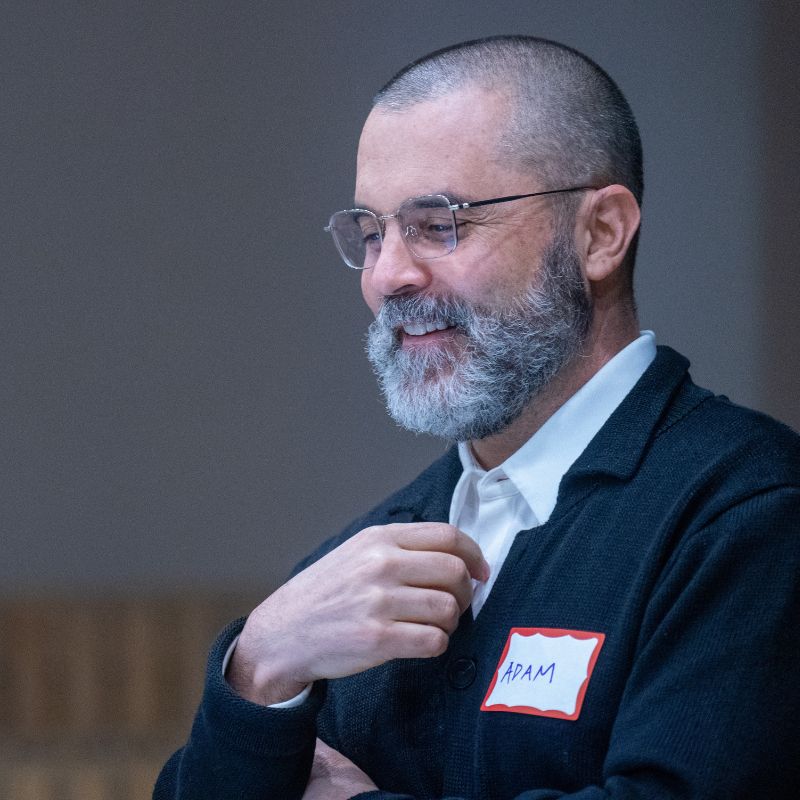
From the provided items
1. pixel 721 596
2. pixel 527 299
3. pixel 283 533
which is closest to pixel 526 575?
pixel 721 596

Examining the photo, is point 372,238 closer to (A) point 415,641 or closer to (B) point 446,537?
(B) point 446,537

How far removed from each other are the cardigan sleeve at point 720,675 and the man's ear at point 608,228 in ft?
1.62

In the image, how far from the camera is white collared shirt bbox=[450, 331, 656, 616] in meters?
1.59

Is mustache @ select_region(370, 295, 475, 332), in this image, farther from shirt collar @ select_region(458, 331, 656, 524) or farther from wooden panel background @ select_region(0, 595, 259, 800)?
wooden panel background @ select_region(0, 595, 259, 800)

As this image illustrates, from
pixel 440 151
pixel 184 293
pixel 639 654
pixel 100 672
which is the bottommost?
pixel 100 672

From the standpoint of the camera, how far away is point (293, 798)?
152cm

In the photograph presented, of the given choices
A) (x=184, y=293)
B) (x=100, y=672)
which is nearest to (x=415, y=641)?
(x=100, y=672)

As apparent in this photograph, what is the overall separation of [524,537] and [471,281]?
0.35m

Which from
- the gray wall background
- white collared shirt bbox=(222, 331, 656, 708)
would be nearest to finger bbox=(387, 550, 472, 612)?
white collared shirt bbox=(222, 331, 656, 708)

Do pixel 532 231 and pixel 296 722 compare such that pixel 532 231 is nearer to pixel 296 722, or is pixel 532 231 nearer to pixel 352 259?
pixel 352 259

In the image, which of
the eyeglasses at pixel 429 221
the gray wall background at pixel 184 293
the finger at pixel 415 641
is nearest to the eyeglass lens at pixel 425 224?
the eyeglasses at pixel 429 221

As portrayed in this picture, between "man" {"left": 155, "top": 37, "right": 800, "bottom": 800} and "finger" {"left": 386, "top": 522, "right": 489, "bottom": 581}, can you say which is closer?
"man" {"left": 155, "top": 37, "right": 800, "bottom": 800}

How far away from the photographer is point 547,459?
1616 millimetres

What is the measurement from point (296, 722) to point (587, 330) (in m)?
0.67
